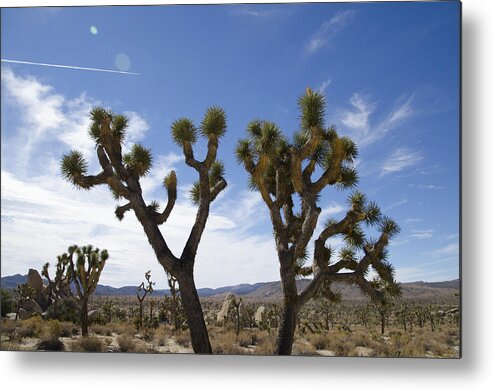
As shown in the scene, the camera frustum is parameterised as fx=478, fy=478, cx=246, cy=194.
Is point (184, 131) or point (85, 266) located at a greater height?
point (184, 131)

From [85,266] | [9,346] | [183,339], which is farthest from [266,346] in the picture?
[85,266]

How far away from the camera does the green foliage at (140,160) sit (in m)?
7.58

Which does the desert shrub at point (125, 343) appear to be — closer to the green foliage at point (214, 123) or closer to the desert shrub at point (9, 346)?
the desert shrub at point (9, 346)

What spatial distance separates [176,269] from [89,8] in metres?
3.94

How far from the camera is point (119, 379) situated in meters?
5.96

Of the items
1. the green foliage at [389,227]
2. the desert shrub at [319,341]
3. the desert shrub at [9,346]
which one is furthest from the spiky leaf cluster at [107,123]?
the desert shrub at [319,341]

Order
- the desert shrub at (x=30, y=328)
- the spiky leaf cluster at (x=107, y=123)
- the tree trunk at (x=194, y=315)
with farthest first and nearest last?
the spiky leaf cluster at (x=107, y=123) < the tree trunk at (x=194, y=315) < the desert shrub at (x=30, y=328)

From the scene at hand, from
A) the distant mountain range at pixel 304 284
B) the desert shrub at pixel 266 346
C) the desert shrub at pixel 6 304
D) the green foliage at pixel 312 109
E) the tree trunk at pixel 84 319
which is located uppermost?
the green foliage at pixel 312 109

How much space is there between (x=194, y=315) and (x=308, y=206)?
247 cm

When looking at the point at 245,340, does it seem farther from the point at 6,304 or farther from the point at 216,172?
the point at 6,304

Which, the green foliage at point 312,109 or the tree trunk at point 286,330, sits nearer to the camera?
the green foliage at point 312,109

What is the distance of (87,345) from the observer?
688 centimetres

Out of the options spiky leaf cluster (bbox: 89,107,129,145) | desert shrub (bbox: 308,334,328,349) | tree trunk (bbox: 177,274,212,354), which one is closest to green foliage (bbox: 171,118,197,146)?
spiky leaf cluster (bbox: 89,107,129,145)

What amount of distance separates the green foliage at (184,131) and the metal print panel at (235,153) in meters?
0.02
